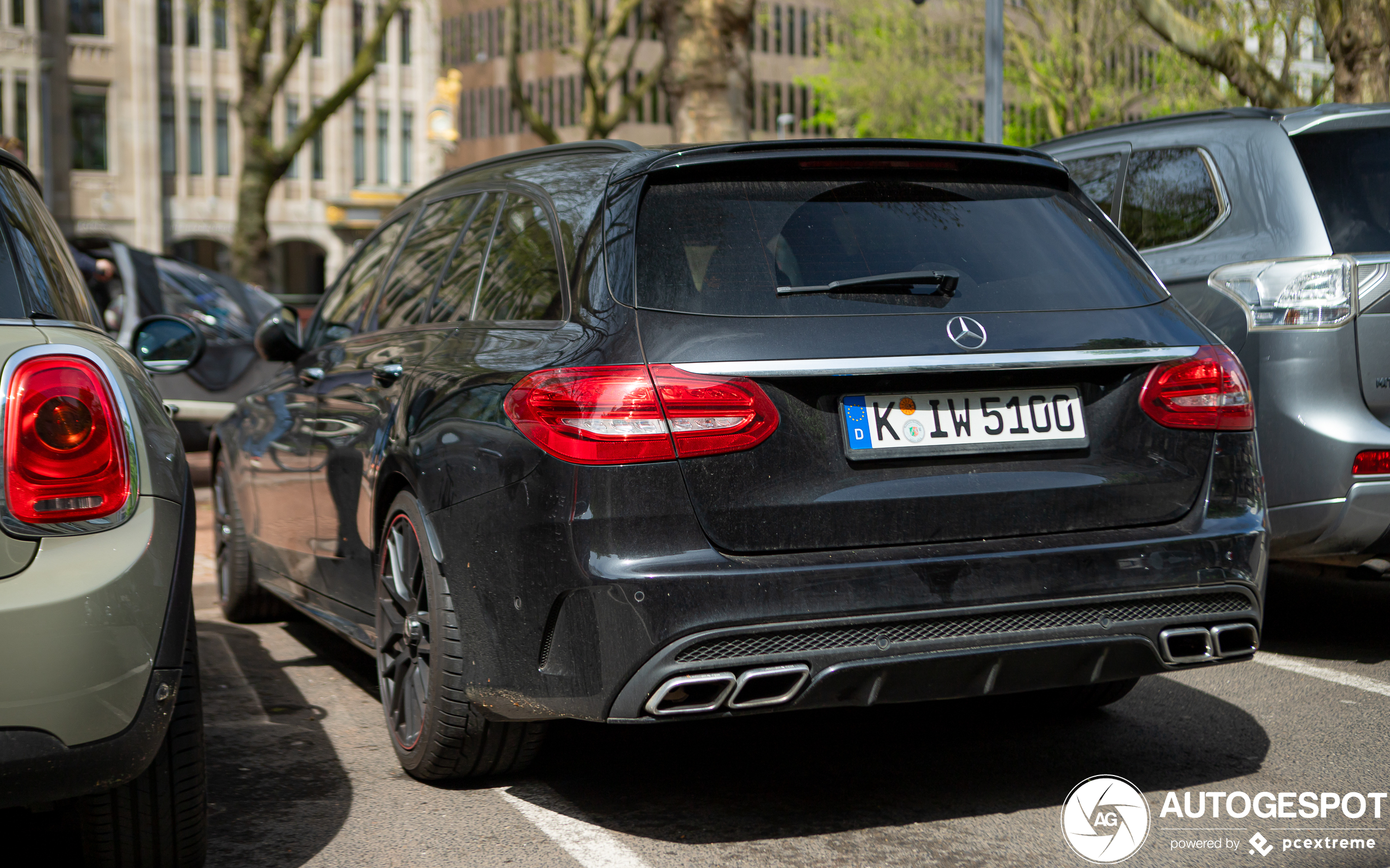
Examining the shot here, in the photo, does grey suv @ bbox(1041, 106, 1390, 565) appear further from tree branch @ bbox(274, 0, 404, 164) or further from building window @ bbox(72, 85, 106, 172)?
building window @ bbox(72, 85, 106, 172)

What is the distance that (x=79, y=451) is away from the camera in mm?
2795

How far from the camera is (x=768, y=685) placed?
320 centimetres

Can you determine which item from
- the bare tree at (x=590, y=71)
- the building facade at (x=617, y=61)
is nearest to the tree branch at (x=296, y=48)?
the bare tree at (x=590, y=71)

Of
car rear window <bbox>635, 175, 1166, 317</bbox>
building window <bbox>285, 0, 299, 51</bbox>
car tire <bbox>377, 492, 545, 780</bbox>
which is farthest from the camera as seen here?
building window <bbox>285, 0, 299, 51</bbox>

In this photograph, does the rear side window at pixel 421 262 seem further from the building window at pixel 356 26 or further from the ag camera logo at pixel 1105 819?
the building window at pixel 356 26

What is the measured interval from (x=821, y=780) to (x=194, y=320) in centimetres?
773

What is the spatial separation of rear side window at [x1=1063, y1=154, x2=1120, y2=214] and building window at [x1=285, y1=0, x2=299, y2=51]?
18687mm

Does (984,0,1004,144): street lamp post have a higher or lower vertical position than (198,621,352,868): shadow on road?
higher

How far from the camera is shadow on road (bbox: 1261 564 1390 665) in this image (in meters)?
5.71

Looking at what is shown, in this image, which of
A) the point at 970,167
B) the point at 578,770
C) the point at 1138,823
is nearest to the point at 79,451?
the point at 578,770

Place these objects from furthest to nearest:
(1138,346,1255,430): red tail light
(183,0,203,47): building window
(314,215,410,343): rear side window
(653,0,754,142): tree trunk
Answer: (183,0,203,47): building window, (653,0,754,142): tree trunk, (314,215,410,343): rear side window, (1138,346,1255,430): red tail light

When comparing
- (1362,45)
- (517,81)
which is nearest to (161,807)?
(1362,45)

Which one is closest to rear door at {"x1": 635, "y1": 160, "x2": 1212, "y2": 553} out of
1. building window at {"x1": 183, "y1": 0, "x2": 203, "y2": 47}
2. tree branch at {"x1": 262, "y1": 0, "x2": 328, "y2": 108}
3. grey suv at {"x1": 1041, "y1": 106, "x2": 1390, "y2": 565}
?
grey suv at {"x1": 1041, "y1": 106, "x2": 1390, "y2": 565}

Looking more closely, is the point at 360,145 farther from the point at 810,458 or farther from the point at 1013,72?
the point at 810,458
